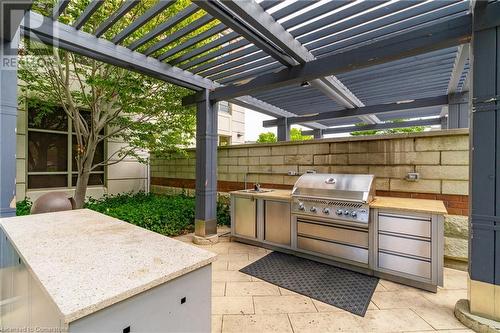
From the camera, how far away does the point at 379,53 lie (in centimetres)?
290

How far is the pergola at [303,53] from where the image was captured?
89.0 inches

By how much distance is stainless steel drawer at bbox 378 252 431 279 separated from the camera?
9.68ft

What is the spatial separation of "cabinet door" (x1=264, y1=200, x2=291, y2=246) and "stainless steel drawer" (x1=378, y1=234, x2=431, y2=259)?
1.44m

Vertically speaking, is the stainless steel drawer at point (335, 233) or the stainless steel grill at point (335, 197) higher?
the stainless steel grill at point (335, 197)

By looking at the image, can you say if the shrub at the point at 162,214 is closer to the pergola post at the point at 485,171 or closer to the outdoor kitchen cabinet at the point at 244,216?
the outdoor kitchen cabinet at the point at 244,216

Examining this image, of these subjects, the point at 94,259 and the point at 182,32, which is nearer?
the point at 94,259

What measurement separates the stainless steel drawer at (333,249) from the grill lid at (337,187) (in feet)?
2.39

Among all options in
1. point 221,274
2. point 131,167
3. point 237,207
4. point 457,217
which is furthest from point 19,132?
point 457,217

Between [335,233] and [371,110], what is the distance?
411 centimetres

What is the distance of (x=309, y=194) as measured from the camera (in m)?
3.85

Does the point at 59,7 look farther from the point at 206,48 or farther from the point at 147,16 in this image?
the point at 206,48

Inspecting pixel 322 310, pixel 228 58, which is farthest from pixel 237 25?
pixel 322 310

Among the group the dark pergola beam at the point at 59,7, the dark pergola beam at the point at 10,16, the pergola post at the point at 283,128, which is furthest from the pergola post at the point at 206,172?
the pergola post at the point at 283,128

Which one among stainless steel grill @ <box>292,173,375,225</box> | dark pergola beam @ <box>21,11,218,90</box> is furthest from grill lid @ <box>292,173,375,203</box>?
dark pergola beam @ <box>21,11,218,90</box>
